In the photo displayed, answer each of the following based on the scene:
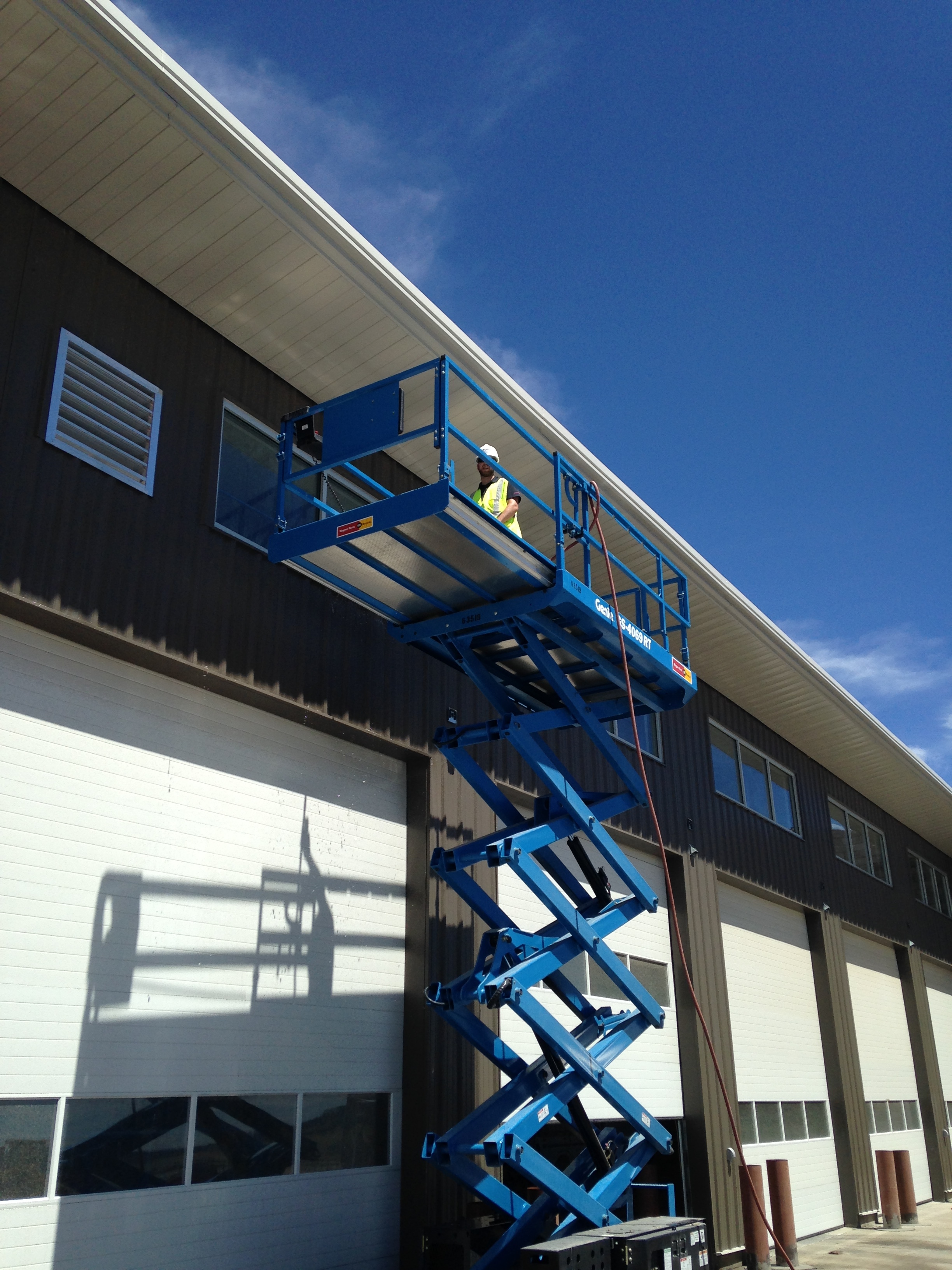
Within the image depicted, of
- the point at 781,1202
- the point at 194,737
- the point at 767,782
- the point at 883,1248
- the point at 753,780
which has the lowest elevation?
the point at 883,1248

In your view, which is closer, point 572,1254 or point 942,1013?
point 572,1254

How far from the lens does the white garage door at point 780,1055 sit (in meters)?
19.4

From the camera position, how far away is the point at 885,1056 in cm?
2603

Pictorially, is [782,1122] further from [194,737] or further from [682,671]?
[194,737]

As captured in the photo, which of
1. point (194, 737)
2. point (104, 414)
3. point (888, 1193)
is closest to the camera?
point (104, 414)

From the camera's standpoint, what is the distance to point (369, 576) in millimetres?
9984

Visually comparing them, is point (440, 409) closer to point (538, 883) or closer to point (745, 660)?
point (538, 883)

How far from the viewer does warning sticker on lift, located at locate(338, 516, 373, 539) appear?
9.17m

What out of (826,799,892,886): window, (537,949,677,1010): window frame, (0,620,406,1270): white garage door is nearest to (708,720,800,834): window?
(826,799,892,886): window

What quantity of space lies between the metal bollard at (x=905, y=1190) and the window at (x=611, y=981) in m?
9.21

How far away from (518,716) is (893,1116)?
20.8 m

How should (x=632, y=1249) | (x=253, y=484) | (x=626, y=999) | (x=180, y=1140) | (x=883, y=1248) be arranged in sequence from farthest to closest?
(x=883, y=1248), (x=626, y=999), (x=253, y=484), (x=180, y=1140), (x=632, y=1249)

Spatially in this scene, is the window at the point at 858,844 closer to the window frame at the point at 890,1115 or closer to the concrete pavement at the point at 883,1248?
the window frame at the point at 890,1115

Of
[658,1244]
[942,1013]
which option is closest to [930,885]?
[942,1013]
